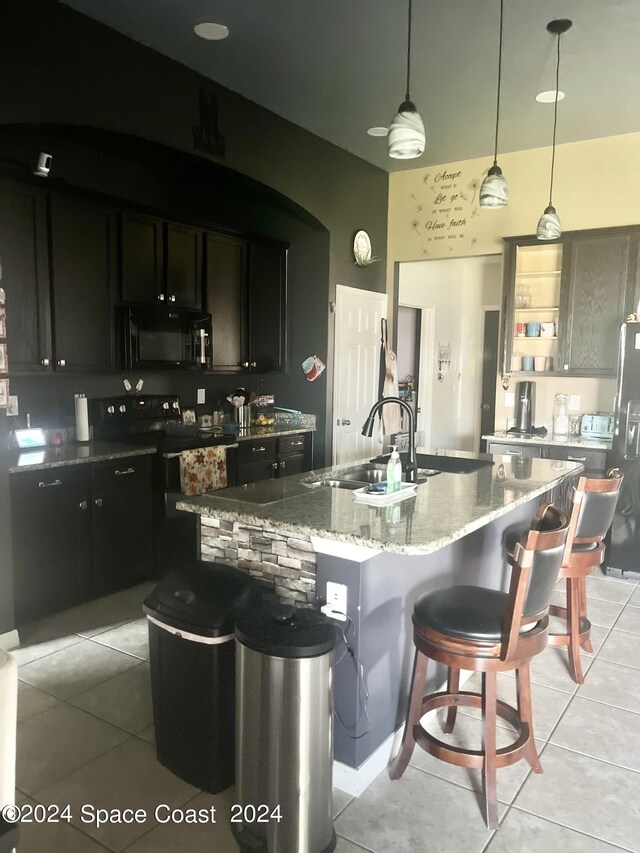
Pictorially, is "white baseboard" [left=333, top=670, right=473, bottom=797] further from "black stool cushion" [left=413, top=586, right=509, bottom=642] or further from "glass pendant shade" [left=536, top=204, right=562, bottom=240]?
"glass pendant shade" [left=536, top=204, right=562, bottom=240]

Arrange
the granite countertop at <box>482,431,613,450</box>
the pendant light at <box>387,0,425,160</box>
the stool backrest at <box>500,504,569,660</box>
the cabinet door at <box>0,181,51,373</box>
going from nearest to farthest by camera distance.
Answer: the stool backrest at <box>500,504,569,660</box> → the pendant light at <box>387,0,425,160</box> → the cabinet door at <box>0,181,51,373</box> → the granite countertop at <box>482,431,613,450</box>

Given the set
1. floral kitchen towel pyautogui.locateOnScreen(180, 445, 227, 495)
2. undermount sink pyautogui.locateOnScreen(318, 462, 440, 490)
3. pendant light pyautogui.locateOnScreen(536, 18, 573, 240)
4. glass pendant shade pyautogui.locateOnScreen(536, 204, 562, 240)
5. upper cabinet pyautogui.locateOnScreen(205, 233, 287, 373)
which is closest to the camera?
undermount sink pyautogui.locateOnScreen(318, 462, 440, 490)

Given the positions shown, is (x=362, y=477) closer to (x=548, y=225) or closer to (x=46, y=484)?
(x=46, y=484)

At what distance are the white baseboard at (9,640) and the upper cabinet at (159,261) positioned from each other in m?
2.16

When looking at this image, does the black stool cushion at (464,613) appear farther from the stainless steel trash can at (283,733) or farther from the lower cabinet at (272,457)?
the lower cabinet at (272,457)

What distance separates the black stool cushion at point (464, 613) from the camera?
2.05 meters

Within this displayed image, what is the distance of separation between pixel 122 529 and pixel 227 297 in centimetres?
210

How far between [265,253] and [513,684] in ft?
12.7

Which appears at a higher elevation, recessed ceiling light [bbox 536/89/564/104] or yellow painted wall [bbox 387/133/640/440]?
recessed ceiling light [bbox 536/89/564/104]

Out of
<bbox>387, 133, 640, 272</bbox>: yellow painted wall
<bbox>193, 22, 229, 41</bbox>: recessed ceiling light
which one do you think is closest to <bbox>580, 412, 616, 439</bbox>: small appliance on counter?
<bbox>387, 133, 640, 272</bbox>: yellow painted wall

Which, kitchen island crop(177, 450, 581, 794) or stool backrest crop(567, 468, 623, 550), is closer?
kitchen island crop(177, 450, 581, 794)

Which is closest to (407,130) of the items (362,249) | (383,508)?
(383,508)

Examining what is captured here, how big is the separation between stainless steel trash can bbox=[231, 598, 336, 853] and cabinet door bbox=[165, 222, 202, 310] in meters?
3.24

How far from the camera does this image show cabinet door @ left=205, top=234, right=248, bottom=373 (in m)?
4.94
